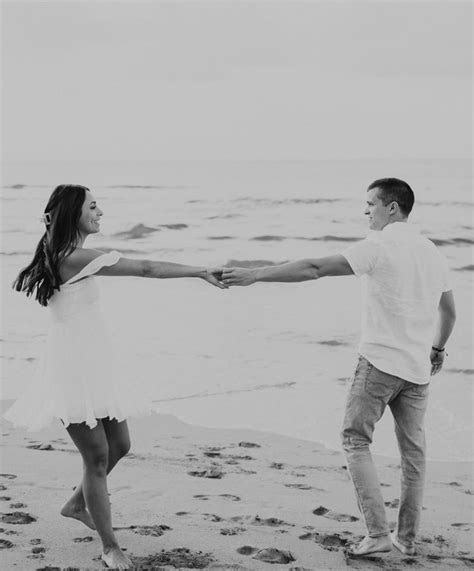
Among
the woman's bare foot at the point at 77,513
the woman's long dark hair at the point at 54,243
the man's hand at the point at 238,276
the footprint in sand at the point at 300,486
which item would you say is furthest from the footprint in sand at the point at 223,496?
the woman's long dark hair at the point at 54,243

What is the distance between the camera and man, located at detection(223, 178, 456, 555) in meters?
3.37

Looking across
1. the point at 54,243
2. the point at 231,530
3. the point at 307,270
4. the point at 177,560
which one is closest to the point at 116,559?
the point at 177,560

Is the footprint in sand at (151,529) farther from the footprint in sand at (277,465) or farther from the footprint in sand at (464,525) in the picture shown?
the footprint in sand at (464,525)

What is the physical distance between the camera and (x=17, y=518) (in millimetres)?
3713

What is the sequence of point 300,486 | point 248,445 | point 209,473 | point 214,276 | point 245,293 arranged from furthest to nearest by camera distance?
1. point 245,293
2. point 248,445
3. point 209,473
4. point 300,486
5. point 214,276

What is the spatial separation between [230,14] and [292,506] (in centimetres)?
2514

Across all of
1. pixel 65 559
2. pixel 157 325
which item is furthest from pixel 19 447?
pixel 157 325

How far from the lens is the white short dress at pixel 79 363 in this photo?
3.22m

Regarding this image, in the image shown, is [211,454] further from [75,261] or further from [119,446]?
[75,261]

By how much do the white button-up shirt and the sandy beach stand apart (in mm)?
875

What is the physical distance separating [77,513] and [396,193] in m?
2.04

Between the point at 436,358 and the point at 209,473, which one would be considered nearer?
the point at 436,358

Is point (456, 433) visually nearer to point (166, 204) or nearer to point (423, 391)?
point (423, 391)

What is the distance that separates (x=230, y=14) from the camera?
27.0m
